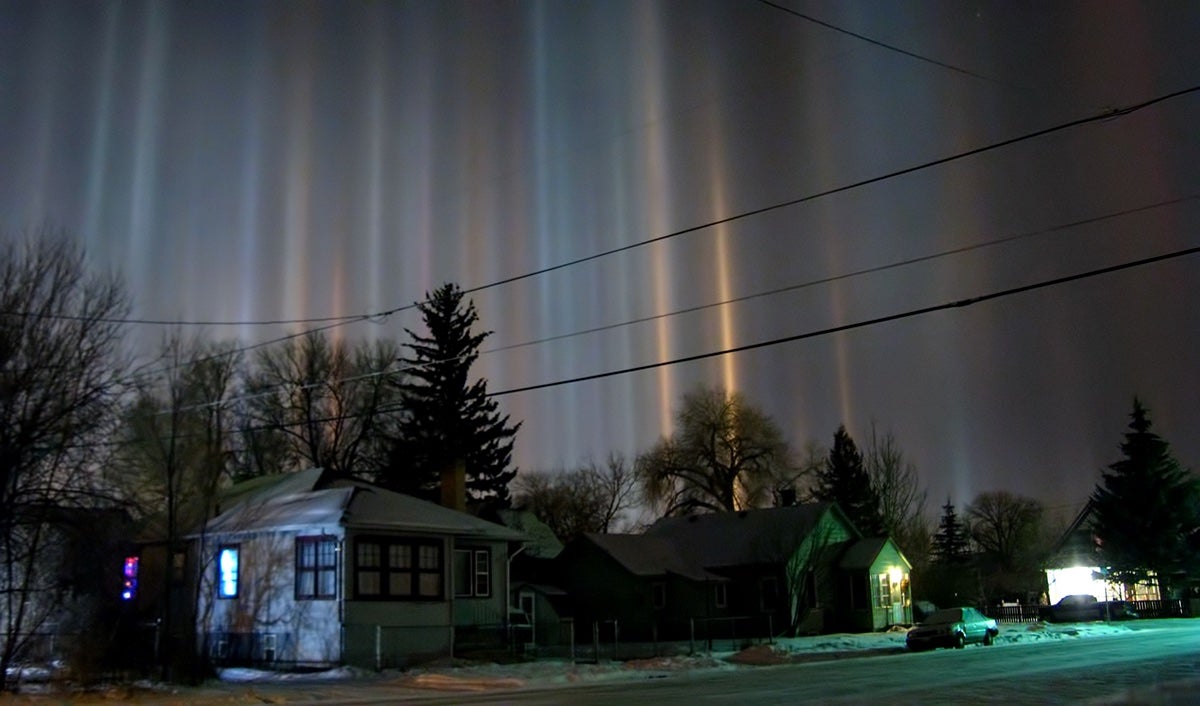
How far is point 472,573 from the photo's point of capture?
3709 centimetres

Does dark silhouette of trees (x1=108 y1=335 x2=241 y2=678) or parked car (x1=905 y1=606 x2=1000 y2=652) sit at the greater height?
dark silhouette of trees (x1=108 y1=335 x2=241 y2=678)

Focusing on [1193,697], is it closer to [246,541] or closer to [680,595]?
[246,541]

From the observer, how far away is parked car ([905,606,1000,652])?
38.9 metres

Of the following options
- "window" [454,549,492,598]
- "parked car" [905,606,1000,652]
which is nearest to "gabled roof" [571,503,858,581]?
"parked car" [905,606,1000,652]

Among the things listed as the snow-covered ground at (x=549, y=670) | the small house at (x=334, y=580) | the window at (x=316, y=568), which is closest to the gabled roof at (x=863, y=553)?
the snow-covered ground at (x=549, y=670)

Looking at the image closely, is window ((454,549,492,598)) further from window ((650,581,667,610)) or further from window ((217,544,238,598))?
window ((650,581,667,610))

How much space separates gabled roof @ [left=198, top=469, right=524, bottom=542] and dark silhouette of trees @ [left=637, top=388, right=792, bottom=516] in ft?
146

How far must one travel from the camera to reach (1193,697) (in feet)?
49.8

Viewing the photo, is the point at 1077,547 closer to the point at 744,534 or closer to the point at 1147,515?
the point at 1147,515

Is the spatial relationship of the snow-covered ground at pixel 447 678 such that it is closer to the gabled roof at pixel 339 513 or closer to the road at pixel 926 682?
the road at pixel 926 682

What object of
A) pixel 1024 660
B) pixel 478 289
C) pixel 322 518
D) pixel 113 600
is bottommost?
pixel 1024 660

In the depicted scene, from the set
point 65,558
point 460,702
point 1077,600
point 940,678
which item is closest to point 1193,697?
point 940,678

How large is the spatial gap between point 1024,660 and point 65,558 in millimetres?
23777

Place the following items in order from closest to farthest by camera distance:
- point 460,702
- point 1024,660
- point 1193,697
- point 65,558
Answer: point 1193,697
point 460,702
point 65,558
point 1024,660
